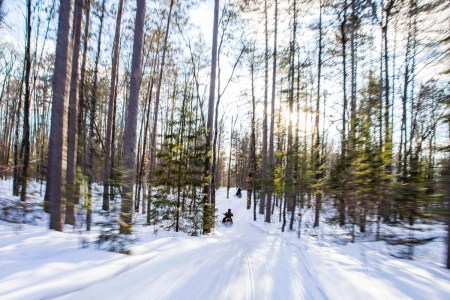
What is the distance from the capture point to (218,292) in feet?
11.4

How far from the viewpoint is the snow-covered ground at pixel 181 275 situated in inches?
117

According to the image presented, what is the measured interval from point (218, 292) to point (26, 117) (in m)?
12.4

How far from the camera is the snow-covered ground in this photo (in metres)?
2.96

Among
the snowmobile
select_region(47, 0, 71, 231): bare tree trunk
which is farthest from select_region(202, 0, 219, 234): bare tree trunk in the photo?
select_region(47, 0, 71, 231): bare tree trunk

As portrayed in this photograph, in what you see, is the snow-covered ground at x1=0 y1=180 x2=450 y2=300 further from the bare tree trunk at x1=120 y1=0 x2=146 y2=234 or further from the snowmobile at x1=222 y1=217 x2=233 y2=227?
the snowmobile at x1=222 y1=217 x2=233 y2=227

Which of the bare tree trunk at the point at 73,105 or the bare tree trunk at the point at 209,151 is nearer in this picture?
the bare tree trunk at the point at 73,105

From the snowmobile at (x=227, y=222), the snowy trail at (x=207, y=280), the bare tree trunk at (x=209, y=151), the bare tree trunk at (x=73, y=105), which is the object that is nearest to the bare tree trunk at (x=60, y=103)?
the bare tree trunk at (x=73, y=105)

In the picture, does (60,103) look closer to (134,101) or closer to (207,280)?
(134,101)

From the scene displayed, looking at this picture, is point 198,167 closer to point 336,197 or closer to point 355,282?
point 336,197

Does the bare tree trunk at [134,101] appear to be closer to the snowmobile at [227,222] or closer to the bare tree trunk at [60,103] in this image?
the bare tree trunk at [60,103]

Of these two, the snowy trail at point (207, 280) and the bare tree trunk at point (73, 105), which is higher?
the bare tree trunk at point (73, 105)

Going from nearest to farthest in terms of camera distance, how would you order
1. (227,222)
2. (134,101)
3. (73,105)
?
(134,101) < (73,105) < (227,222)

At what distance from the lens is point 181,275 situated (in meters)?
3.92

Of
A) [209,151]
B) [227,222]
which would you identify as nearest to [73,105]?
[209,151]
